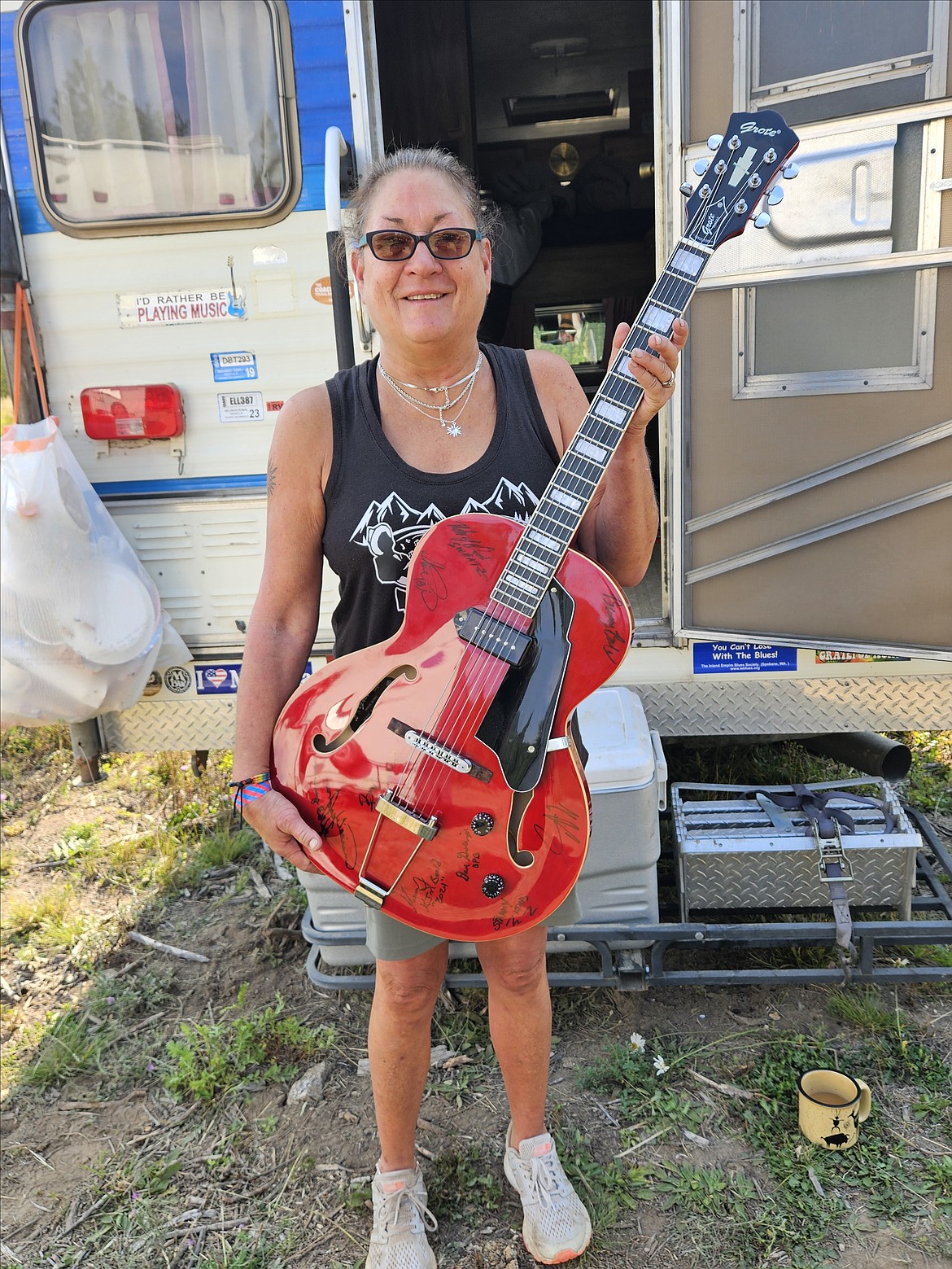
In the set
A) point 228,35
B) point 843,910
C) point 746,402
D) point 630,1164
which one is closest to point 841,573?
point 746,402

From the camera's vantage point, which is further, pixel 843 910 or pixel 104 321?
pixel 104 321

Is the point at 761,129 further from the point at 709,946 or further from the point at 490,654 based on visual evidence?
the point at 709,946

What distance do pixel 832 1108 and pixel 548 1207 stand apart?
704 millimetres

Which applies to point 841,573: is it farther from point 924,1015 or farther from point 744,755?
point 744,755

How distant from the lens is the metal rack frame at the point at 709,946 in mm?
2582

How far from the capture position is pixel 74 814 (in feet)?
13.7

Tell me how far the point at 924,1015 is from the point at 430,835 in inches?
71.2

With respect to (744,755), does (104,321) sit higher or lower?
higher

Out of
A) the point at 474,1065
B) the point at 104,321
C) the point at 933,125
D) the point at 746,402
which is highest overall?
the point at 933,125

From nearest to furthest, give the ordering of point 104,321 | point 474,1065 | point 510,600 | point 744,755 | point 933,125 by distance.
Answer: point 510,600
point 933,125
point 474,1065
point 104,321
point 744,755

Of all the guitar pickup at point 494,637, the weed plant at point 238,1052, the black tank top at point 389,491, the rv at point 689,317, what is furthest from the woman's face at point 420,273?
the weed plant at point 238,1052

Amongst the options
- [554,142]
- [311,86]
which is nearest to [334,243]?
[311,86]

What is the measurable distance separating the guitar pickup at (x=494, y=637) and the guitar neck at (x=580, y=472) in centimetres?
4

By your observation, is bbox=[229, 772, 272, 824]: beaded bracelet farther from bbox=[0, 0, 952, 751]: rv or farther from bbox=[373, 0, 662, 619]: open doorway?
bbox=[373, 0, 662, 619]: open doorway
